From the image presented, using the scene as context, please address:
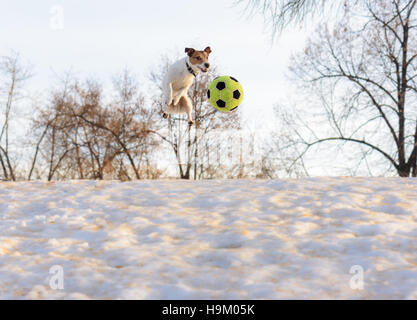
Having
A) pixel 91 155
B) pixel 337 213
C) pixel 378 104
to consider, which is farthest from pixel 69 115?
pixel 337 213

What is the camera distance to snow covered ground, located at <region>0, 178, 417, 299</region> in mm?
3529

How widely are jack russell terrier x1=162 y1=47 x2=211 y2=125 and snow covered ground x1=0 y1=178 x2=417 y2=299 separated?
2529 millimetres

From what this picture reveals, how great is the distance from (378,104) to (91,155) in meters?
15.9

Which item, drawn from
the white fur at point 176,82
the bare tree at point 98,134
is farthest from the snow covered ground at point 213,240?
the bare tree at point 98,134

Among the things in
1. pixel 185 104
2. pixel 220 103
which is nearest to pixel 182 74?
pixel 185 104

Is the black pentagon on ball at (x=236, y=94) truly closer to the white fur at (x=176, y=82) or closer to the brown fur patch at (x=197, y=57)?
the white fur at (x=176, y=82)

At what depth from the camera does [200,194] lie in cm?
643

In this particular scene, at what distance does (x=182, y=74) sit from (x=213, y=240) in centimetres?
480

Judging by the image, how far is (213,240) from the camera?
4.56 metres

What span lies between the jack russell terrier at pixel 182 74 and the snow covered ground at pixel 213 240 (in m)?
2.53

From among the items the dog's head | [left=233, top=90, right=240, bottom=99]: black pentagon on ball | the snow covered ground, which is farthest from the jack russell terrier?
the snow covered ground

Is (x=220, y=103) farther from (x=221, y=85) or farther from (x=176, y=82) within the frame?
(x=176, y=82)
